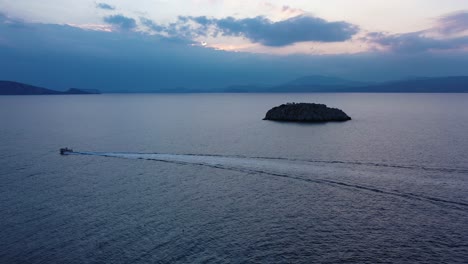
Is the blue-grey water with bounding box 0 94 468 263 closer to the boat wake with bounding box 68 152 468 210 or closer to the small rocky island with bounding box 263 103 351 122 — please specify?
the boat wake with bounding box 68 152 468 210

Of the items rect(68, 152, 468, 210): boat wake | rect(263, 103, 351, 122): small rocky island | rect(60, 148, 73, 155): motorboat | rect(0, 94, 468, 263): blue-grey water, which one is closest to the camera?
rect(0, 94, 468, 263): blue-grey water

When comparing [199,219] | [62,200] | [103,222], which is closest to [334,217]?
[199,219]

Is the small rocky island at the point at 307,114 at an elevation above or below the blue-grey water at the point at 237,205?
above

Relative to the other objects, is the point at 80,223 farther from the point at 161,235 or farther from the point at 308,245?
the point at 308,245

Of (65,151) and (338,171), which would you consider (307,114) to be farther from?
(65,151)

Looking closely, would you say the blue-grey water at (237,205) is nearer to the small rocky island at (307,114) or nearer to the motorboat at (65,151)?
the motorboat at (65,151)

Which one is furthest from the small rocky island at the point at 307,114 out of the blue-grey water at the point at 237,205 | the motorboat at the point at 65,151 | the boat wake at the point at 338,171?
the motorboat at the point at 65,151

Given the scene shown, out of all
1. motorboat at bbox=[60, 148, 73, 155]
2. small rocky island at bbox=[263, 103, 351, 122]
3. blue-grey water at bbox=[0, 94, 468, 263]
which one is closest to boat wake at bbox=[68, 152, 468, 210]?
blue-grey water at bbox=[0, 94, 468, 263]
